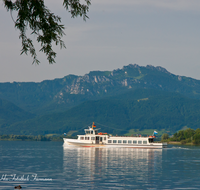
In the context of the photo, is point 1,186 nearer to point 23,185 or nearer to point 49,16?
point 23,185

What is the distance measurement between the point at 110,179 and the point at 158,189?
9699 mm

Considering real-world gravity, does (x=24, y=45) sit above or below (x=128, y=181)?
above

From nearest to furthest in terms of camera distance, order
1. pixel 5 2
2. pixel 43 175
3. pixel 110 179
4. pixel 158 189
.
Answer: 1. pixel 5 2
2. pixel 158 189
3. pixel 110 179
4. pixel 43 175

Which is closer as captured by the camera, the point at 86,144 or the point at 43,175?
the point at 43,175

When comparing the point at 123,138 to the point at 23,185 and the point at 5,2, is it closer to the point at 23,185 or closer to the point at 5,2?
the point at 23,185

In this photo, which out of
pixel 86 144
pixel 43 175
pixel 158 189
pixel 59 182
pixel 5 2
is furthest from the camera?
pixel 86 144

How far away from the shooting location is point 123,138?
15188 centimetres

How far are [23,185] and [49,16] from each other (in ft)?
86.2

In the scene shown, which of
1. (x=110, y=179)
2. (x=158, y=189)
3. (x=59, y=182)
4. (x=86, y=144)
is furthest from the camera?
(x=86, y=144)

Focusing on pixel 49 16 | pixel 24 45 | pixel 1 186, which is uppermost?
pixel 49 16

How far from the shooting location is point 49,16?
27.5m

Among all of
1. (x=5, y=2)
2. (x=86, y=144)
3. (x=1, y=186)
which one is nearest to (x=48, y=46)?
(x=5, y=2)

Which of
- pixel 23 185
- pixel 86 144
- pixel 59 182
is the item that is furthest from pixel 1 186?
pixel 86 144

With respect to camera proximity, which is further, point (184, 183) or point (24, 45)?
point (184, 183)
